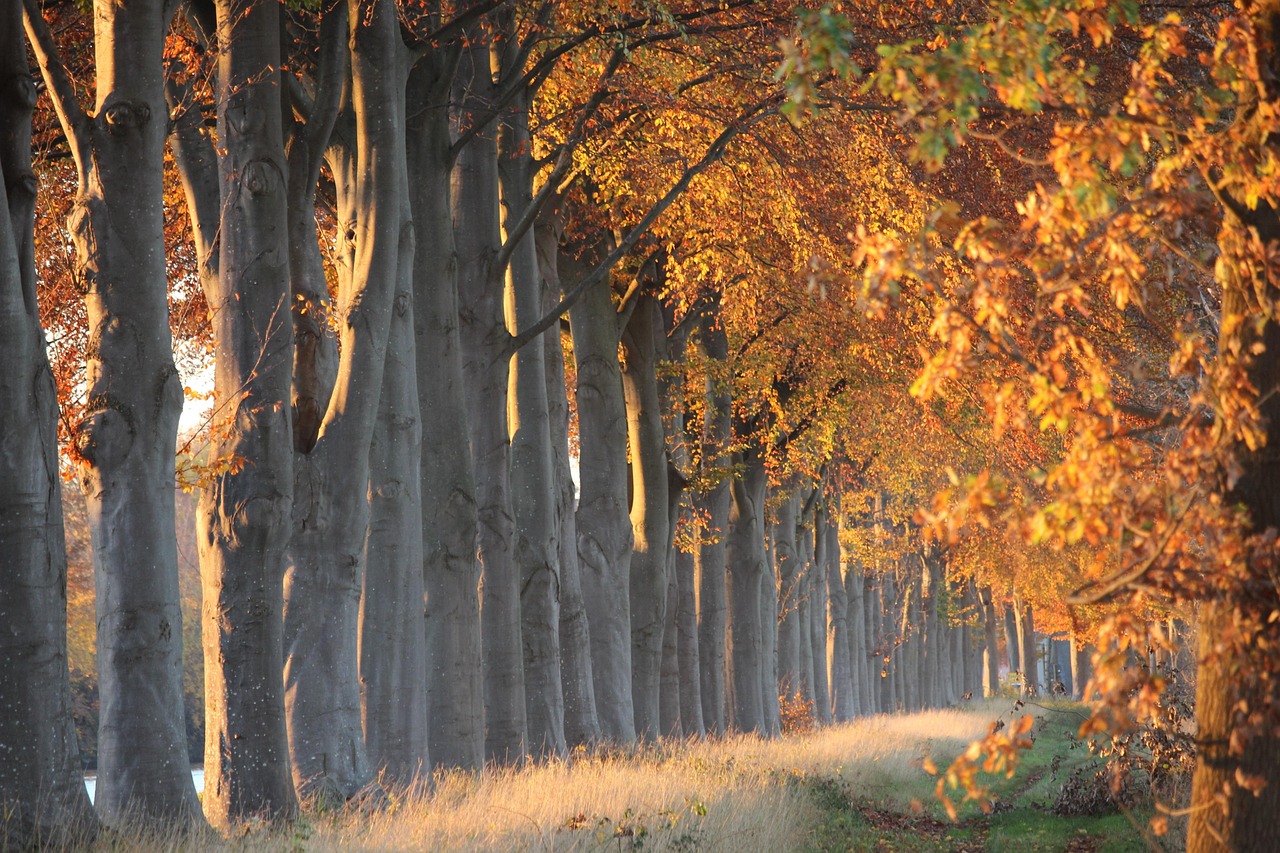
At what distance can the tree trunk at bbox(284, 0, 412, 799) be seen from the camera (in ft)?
32.3

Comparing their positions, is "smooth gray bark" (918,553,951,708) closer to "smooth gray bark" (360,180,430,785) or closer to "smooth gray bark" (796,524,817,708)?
"smooth gray bark" (796,524,817,708)

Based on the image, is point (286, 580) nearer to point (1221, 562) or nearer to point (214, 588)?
point (214, 588)

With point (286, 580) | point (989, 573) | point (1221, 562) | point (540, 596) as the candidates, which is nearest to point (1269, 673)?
point (1221, 562)

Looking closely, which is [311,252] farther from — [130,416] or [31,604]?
[31,604]

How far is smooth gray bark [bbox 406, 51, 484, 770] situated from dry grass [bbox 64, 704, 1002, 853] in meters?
0.70

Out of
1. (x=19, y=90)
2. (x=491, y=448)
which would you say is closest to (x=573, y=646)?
(x=491, y=448)

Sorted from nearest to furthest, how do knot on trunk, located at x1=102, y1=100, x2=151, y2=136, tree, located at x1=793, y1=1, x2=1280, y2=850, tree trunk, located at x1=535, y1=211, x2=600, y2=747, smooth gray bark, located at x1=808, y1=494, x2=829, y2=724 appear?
tree, located at x1=793, y1=1, x2=1280, y2=850
knot on trunk, located at x1=102, y1=100, x2=151, y2=136
tree trunk, located at x1=535, y1=211, x2=600, y2=747
smooth gray bark, located at x1=808, y1=494, x2=829, y2=724

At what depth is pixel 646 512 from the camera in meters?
20.3

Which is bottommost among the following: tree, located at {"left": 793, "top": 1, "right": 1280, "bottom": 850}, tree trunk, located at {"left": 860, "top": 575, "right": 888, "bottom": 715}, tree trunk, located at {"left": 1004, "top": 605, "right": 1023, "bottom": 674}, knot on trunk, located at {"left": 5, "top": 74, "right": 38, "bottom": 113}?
tree trunk, located at {"left": 1004, "top": 605, "right": 1023, "bottom": 674}

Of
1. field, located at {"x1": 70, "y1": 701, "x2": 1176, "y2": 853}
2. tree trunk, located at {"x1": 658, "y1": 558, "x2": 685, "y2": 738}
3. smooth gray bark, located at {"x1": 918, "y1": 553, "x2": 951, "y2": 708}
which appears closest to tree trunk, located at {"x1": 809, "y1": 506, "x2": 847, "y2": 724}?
smooth gray bark, located at {"x1": 918, "y1": 553, "x2": 951, "y2": 708}

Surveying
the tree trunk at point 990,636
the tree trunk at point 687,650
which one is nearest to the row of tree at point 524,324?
the tree trunk at point 687,650

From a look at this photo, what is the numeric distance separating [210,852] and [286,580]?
3.05m

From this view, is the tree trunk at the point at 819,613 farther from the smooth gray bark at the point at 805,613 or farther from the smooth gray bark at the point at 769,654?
the smooth gray bark at the point at 769,654

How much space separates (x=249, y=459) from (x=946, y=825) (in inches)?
459
